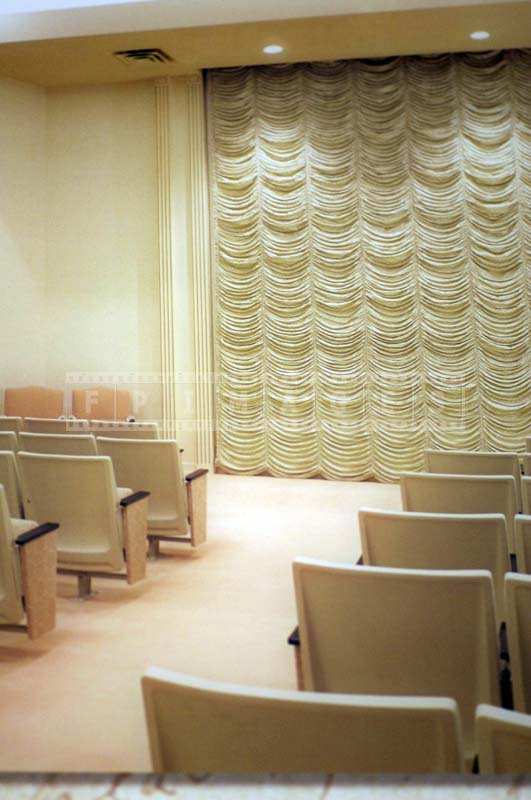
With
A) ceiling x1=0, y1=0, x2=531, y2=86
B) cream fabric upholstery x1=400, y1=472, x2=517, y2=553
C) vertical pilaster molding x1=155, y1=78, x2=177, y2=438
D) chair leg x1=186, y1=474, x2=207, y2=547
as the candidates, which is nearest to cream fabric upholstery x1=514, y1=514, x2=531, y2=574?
cream fabric upholstery x1=400, y1=472, x2=517, y2=553

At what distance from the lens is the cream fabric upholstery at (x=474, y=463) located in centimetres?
434

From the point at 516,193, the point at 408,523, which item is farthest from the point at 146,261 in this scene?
the point at 408,523

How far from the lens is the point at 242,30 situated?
249 inches

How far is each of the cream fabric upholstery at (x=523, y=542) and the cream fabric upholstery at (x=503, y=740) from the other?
1.44 metres

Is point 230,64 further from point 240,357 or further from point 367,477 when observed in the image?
point 367,477

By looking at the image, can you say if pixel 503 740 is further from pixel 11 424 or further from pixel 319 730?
pixel 11 424

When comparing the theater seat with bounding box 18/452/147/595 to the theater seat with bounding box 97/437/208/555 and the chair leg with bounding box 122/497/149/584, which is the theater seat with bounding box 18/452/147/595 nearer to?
the chair leg with bounding box 122/497/149/584

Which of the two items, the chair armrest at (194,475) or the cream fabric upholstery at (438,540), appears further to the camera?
the chair armrest at (194,475)

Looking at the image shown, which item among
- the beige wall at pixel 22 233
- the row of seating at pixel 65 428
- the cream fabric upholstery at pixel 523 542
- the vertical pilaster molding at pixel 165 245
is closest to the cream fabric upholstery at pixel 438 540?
the cream fabric upholstery at pixel 523 542

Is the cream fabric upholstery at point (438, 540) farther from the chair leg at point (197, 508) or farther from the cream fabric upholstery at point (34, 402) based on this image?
the cream fabric upholstery at point (34, 402)

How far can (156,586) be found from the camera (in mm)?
4465

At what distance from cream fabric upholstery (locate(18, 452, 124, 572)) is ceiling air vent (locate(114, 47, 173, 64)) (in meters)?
4.39

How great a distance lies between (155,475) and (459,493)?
1.97 metres

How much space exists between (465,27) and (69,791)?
21.7 feet
